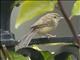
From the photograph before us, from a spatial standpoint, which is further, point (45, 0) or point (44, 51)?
point (44, 51)

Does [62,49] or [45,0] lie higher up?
[45,0]

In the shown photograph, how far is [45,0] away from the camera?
234 millimetres

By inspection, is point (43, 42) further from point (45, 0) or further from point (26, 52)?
point (45, 0)

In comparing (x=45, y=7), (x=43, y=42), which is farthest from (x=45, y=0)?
(x=43, y=42)

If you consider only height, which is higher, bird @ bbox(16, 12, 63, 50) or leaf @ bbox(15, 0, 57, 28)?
leaf @ bbox(15, 0, 57, 28)

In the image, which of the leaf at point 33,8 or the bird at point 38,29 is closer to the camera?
the leaf at point 33,8

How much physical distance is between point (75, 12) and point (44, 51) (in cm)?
23

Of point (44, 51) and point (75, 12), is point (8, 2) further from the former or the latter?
point (44, 51)

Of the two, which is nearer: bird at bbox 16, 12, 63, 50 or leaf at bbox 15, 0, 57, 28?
leaf at bbox 15, 0, 57, 28

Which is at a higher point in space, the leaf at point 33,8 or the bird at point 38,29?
the leaf at point 33,8

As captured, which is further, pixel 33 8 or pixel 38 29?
pixel 38 29

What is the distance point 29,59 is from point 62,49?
8 cm

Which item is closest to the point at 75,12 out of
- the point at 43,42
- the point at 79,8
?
the point at 79,8

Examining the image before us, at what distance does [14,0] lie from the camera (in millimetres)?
258
